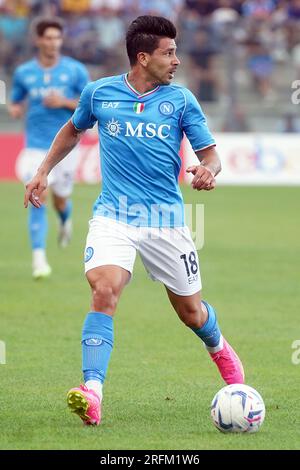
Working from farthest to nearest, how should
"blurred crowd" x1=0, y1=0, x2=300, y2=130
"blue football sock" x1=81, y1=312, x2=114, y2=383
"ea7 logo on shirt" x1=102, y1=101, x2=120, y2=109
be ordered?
"blurred crowd" x1=0, y1=0, x2=300, y2=130 → "ea7 logo on shirt" x1=102, y1=101, x2=120, y2=109 → "blue football sock" x1=81, y1=312, x2=114, y2=383

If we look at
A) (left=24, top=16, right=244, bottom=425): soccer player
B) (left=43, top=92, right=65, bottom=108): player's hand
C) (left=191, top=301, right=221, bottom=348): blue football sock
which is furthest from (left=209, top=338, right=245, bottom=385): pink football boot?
(left=43, top=92, right=65, bottom=108): player's hand

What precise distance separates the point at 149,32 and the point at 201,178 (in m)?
0.99

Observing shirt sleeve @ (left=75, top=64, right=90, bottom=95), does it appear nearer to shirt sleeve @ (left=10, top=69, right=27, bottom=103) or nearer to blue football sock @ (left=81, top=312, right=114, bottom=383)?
shirt sleeve @ (left=10, top=69, right=27, bottom=103)

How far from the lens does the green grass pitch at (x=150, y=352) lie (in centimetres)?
586

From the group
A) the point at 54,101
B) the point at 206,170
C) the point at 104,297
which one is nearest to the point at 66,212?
the point at 54,101

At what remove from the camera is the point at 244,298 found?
1129 cm

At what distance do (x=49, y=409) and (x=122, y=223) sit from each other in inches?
47.8

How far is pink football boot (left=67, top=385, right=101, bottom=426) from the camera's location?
5785 mm

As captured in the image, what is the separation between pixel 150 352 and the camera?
8.52m

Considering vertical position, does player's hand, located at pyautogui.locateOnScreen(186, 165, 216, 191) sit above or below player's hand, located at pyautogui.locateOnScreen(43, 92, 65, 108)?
below

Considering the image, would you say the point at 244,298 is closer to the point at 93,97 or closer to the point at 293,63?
the point at 93,97

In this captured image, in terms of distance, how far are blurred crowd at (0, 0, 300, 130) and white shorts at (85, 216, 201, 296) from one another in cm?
1981

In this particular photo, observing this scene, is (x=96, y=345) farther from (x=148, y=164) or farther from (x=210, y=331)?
(x=148, y=164)

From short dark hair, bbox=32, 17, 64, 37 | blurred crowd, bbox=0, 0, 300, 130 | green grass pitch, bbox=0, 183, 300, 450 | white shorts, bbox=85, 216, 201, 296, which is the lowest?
green grass pitch, bbox=0, 183, 300, 450
